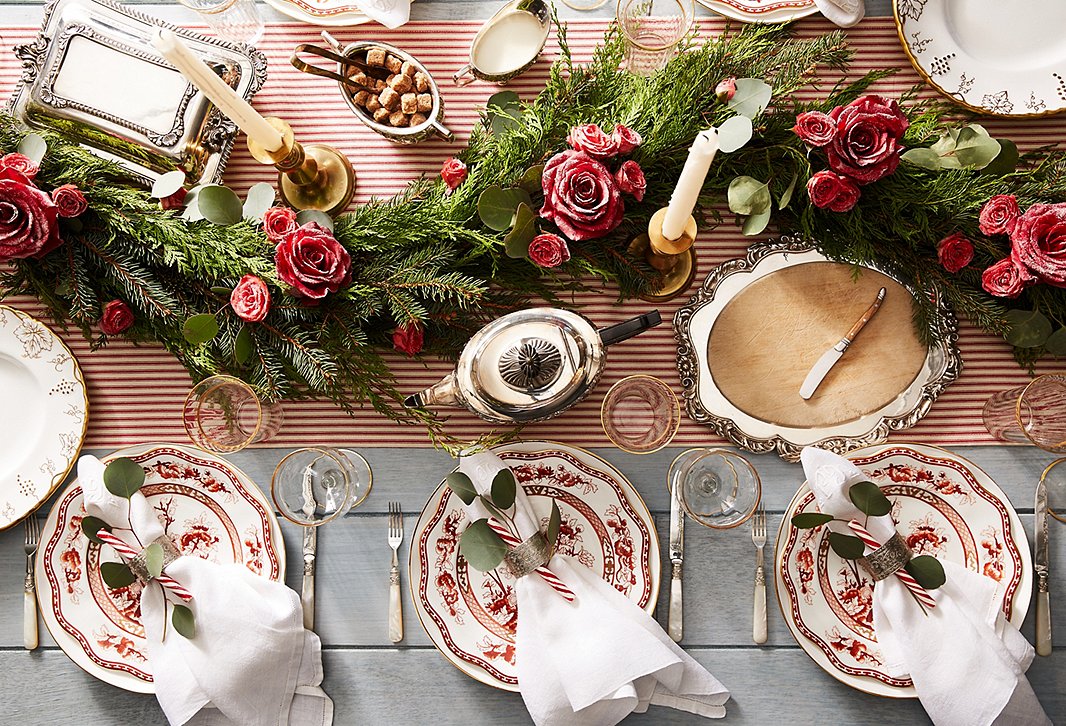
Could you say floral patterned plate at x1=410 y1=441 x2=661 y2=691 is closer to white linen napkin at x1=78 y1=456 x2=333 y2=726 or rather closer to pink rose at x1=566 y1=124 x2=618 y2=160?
white linen napkin at x1=78 y1=456 x2=333 y2=726

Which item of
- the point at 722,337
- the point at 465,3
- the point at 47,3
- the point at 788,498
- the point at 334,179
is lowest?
the point at 788,498

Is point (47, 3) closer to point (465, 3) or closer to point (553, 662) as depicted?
point (465, 3)

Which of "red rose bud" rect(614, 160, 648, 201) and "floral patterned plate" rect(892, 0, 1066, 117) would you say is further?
"floral patterned plate" rect(892, 0, 1066, 117)

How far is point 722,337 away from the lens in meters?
1.23

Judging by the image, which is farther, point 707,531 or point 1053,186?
point 707,531

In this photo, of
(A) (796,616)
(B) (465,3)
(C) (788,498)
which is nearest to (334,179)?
(B) (465,3)

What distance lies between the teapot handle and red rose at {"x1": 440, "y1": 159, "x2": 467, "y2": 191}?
336 mm

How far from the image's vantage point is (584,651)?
3.80ft

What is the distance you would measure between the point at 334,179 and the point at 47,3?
1.85 feet

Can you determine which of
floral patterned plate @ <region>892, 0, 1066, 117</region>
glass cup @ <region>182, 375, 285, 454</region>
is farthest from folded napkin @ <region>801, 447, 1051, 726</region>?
glass cup @ <region>182, 375, 285, 454</region>

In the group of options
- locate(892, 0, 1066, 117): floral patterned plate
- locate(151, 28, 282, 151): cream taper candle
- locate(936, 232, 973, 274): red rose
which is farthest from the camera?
locate(892, 0, 1066, 117): floral patterned plate

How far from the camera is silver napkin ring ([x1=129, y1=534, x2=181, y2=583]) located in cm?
118

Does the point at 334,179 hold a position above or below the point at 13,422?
above

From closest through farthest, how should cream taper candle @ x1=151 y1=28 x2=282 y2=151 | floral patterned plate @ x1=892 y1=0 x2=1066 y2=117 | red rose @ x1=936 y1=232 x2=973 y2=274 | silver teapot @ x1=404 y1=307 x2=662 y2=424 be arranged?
cream taper candle @ x1=151 y1=28 x2=282 y2=151, silver teapot @ x1=404 y1=307 x2=662 y2=424, red rose @ x1=936 y1=232 x2=973 y2=274, floral patterned plate @ x1=892 y1=0 x2=1066 y2=117
